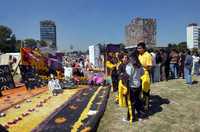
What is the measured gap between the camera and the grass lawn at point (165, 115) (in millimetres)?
10180

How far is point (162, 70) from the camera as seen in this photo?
2131 centimetres

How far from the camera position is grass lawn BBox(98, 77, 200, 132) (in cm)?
1018

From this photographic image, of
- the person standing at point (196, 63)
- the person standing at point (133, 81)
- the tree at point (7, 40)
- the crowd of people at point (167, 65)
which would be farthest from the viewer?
the tree at point (7, 40)

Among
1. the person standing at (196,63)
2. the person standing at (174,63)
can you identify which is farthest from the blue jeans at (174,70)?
the person standing at (196,63)

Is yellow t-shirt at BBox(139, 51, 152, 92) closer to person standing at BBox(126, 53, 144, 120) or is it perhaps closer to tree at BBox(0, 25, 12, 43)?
person standing at BBox(126, 53, 144, 120)

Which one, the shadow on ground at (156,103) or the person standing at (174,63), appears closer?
the shadow on ground at (156,103)

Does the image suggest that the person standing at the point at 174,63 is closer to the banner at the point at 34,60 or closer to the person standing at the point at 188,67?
the person standing at the point at 188,67

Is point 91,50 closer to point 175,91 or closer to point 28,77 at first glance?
point 28,77

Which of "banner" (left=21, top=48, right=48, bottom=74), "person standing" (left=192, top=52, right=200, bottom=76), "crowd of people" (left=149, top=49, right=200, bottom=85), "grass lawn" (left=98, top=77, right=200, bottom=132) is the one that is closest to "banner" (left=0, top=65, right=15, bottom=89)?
"banner" (left=21, top=48, right=48, bottom=74)

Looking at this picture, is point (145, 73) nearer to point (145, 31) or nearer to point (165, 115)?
point (165, 115)

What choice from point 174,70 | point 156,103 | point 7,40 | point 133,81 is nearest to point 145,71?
point 133,81

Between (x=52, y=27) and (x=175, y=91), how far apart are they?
174 m

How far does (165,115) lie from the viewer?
11.6m

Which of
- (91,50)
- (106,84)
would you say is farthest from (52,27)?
(106,84)
